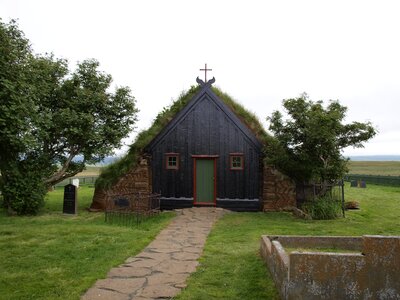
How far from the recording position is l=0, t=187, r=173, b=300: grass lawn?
6813mm

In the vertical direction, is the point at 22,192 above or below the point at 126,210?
above

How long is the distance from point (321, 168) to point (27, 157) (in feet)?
45.3

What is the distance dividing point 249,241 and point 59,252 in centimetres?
522

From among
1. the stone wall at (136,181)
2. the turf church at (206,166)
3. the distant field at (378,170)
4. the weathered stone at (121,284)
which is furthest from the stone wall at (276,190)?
the distant field at (378,170)

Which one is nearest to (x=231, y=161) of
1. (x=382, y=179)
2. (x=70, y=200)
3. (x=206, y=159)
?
(x=206, y=159)

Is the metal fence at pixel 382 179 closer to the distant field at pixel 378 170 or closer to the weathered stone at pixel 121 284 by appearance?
the distant field at pixel 378 170

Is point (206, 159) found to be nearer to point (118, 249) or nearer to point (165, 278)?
point (118, 249)

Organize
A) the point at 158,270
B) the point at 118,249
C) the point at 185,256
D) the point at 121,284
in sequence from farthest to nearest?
1. the point at 118,249
2. the point at 185,256
3. the point at 158,270
4. the point at 121,284

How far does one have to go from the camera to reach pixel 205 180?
1908cm

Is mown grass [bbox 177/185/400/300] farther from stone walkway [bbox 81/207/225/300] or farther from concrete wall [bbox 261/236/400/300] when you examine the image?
concrete wall [bbox 261/236/400/300]

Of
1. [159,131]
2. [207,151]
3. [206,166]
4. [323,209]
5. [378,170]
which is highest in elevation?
[159,131]

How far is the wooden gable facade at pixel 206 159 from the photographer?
18.7m

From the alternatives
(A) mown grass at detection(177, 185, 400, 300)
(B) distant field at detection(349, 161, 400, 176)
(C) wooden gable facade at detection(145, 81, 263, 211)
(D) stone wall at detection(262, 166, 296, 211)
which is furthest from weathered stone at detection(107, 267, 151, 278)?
(B) distant field at detection(349, 161, 400, 176)

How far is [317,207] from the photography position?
1600 cm
